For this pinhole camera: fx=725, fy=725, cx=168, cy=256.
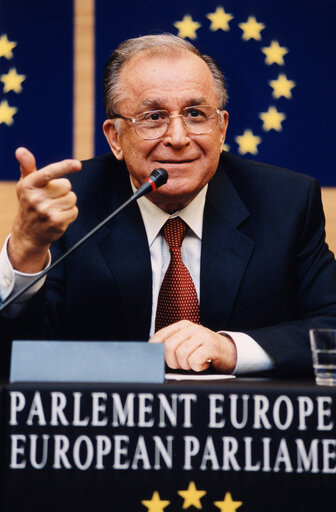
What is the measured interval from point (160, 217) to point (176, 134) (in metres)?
0.20

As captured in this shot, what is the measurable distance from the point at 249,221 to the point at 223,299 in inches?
8.7

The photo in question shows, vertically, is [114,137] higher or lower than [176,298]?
higher

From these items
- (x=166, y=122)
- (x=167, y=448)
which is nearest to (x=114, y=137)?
(x=166, y=122)

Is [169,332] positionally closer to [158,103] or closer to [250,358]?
[250,358]

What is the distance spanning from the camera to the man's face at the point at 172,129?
1580 mm

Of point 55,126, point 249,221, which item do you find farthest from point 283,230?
point 55,126

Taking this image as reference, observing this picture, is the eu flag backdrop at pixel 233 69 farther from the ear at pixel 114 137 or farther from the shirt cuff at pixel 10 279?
the shirt cuff at pixel 10 279

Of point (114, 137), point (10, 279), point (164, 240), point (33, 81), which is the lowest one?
point (10, 279)

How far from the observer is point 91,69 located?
6.94ft

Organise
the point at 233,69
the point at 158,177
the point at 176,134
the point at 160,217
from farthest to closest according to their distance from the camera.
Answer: the point at 233,69, the point at 160,217, the point at 176,134, the point at 158,177

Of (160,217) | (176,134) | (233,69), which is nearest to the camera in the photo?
(176,134)

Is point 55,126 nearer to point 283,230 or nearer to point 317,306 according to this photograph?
point 283,230

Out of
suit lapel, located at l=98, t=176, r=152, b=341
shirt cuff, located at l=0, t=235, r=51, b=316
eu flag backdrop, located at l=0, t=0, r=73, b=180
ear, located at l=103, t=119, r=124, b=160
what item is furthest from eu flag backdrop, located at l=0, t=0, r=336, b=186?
shirt cuff, located at l=0, t=235, r=51, b=316

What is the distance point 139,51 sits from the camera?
168cm
